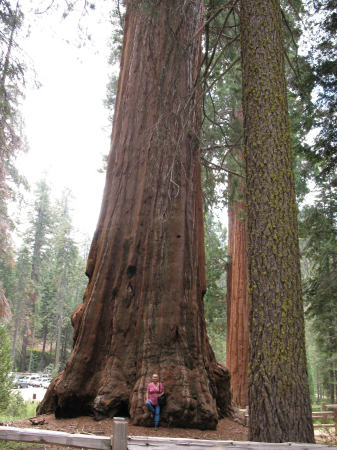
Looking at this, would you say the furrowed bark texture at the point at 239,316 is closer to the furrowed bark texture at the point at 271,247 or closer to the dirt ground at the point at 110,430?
the dirt ground at the point at 110,430

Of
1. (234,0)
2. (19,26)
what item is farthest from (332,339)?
(19,26)

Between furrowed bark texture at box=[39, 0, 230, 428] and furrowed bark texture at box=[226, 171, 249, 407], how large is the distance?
5.07 m

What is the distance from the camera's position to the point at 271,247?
4.25 metres

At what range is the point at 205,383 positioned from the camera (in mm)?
6016

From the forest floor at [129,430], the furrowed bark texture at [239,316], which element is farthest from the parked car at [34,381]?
the forest floor at [129,430]

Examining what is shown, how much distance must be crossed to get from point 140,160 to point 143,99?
131cm

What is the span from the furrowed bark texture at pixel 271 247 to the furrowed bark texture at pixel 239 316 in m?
7.10

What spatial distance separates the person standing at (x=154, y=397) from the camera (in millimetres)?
5449

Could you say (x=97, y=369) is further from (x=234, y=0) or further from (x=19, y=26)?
(x=19, y=26)

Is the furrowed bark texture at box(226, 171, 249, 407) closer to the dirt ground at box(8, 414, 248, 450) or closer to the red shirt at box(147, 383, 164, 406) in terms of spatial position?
the dirt ground at box(8, 414, 248, 450)

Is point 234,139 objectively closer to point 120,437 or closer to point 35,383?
point 120,437

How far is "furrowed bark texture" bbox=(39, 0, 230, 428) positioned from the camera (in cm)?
590

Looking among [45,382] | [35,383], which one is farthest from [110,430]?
[45,382]

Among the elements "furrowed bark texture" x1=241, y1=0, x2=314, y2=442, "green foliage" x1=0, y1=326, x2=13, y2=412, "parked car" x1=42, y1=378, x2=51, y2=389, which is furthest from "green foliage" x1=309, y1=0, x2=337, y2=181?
"parked car" x1=42, y1=378, x2=51, y2=389
